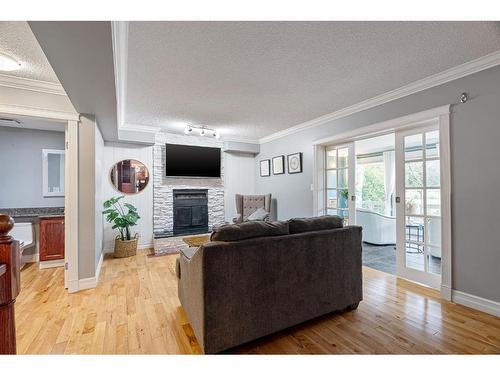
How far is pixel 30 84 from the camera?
2.49 meters

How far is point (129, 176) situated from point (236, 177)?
2266mm

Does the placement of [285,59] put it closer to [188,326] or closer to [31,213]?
[188,326]

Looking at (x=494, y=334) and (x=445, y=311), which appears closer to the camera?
(x=494, y=334)

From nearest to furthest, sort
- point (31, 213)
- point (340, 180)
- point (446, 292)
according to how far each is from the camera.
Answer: point (446, 292) < point (31, 213) < point (340, 180)

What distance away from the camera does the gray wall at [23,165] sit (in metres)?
3.72

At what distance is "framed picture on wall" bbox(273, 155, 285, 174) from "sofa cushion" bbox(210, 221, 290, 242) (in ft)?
10.1

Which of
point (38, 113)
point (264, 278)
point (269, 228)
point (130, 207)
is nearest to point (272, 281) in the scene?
Result: point (264, 278)

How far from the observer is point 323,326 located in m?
1.96

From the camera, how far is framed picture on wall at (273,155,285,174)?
488 centimetres

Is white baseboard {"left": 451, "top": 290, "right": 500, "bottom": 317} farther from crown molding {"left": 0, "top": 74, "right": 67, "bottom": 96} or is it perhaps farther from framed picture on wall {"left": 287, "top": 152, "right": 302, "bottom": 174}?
crown molding {"left": 0, "top": 74, "right": 67, "bottom": 96}

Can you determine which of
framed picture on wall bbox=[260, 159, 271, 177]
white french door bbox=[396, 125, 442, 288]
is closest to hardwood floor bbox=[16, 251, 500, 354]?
white french door bbox=[396, 125, 442, 288]
